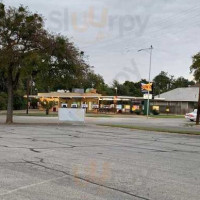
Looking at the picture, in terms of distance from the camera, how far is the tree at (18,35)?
97.8 feet

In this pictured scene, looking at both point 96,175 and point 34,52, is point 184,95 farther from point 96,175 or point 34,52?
point 96,175

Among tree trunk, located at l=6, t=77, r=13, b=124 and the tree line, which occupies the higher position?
the tree line

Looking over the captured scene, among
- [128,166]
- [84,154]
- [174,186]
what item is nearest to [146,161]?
[128,166]

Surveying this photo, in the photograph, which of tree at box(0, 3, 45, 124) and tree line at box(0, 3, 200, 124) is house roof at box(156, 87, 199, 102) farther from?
tree at box(0, 3, 45, 124)

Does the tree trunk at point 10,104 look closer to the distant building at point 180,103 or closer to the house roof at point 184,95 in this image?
the distant building at point 180,103

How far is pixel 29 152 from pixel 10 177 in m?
4.28

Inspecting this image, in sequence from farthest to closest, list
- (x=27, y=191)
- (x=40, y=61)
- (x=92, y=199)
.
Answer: (x=40, y=61) < (x=27, y=191) < (x=92, y=199)

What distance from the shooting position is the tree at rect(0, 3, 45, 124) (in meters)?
29.8

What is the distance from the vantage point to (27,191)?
7.25 m

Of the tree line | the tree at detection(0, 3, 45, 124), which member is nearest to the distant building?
the tree line

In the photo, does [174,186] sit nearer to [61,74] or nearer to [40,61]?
[40,61]

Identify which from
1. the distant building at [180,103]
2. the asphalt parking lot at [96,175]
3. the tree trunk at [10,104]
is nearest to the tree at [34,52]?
the tree trunk at [10,104]

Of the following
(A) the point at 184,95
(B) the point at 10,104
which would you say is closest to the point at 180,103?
(A) the point at 184,95

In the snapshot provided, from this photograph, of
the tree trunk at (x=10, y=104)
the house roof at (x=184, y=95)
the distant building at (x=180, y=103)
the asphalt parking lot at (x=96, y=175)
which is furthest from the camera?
the house roof at (x=184, y=95)
